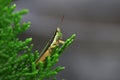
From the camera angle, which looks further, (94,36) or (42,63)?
(94,36)

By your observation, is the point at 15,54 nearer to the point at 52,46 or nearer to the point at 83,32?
the point at 52,46

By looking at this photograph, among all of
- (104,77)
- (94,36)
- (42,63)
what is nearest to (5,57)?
(42,63)

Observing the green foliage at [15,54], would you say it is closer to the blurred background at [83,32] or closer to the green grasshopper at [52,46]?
the green grasshopper at [52,46]

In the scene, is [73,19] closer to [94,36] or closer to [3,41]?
[94,36]

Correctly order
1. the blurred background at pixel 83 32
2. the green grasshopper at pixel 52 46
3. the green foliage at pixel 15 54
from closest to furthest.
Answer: the green foliage at pixel 15 54 < the green grasshopper at pixel 52 46 < the blurred background at pixel 83 32

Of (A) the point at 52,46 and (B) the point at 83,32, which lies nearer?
(A) the point at 52,46

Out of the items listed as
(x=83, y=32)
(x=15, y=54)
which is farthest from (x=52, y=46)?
(x=83, y=32)

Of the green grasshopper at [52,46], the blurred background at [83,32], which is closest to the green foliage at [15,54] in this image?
the green grasshopper at [52,46]
